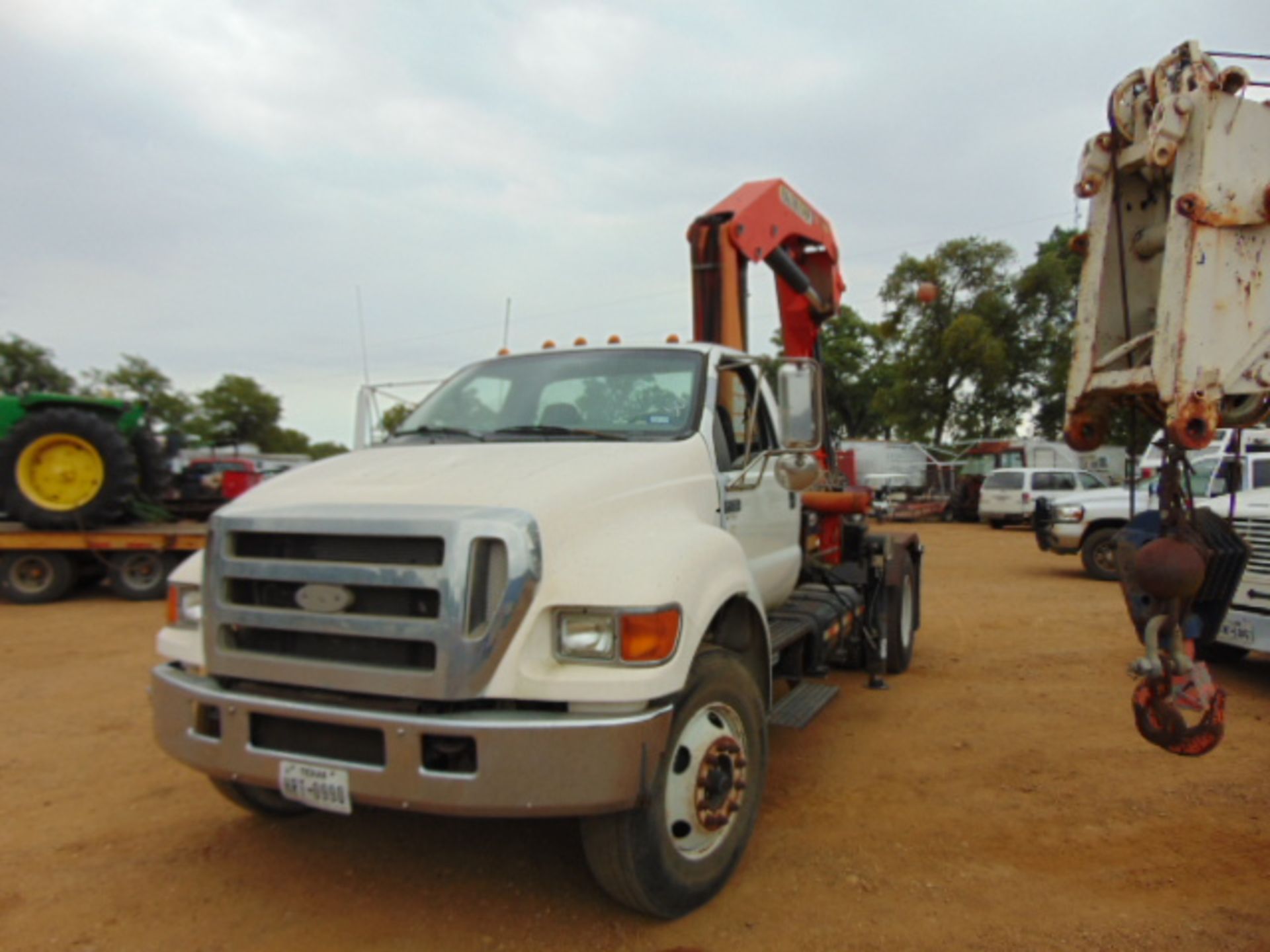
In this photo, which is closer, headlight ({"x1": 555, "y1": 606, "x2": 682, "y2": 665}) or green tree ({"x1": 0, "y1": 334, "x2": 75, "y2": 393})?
headlight ({"x1": 555, "y1": 606, "x2": 682, "y2": 665})

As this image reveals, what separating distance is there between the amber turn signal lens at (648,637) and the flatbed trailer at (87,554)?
8671mm

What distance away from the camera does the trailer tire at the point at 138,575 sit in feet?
33.1

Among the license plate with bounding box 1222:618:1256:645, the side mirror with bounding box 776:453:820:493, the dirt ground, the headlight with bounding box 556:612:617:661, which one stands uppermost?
the side mirror with bounding box 776:453:820:493

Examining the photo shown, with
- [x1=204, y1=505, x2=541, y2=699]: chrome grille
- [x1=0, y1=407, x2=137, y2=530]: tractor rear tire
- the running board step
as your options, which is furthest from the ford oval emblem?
[x1=0, y1=407, x2=137, y2=530]: tractor rear tire

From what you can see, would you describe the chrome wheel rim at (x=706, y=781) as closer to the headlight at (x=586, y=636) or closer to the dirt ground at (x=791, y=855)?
the dirt ground at (x=791, y=855)

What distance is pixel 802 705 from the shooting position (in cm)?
452

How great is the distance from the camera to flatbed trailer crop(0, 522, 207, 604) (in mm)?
9719

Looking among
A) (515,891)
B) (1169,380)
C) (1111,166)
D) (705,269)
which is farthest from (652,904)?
(705,269)

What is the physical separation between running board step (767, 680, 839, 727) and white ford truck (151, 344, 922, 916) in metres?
0.61

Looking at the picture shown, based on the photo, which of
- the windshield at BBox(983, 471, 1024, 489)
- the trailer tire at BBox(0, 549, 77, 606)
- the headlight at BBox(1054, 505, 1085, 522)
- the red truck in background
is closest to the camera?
the trailer tire at BBox(0, 549, 77, 606)

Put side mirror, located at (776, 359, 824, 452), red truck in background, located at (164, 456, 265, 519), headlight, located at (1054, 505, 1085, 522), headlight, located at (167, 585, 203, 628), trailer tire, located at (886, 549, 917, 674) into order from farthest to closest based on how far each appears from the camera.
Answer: headlight, located at (1054, 505, 1085, 522) → red truck in background, located at (164, 456, 265, 519) → trailer tire, located at (886, 549, 917, 674) → side mirror, located at (776, 359, 824, 452) → headlight, located at (167, 585, 203, 628)

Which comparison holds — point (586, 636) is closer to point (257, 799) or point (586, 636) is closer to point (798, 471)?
point (798, 471)

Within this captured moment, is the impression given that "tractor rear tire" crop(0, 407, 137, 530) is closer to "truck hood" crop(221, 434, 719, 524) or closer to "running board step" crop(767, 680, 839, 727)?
"truck hood" crop(221, 434, 719, 524)

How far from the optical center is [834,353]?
38.3 metres
